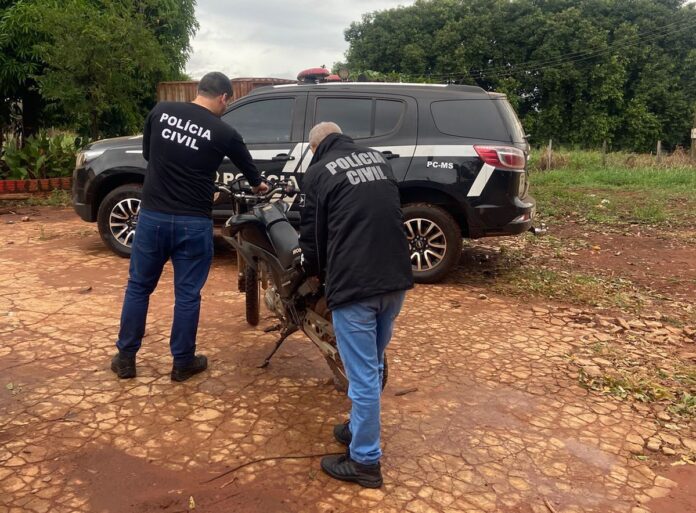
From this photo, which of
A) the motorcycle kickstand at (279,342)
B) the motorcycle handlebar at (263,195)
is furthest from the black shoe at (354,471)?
the motorcycle handlebar at (263,195)

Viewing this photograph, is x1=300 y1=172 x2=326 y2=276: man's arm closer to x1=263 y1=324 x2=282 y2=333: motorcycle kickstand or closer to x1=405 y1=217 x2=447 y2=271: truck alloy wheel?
x1=263 y1=324 x2=282 y2=333: motorcycle kickstand

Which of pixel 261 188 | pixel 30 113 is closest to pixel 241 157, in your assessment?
pixel 261 188

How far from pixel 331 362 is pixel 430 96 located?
3.71 m

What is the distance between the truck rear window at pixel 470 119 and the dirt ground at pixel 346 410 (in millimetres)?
1599

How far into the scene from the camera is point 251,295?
462 cm

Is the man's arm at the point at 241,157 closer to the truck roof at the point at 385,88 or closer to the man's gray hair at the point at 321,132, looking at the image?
the man's gray hair at the point at 321,132

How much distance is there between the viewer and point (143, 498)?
106 inches

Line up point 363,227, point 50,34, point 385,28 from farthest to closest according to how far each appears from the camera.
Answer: point 385,28
point 50,34
point 363,227

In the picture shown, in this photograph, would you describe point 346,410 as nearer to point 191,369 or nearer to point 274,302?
point 274,302

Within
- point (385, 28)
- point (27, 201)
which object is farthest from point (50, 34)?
point (385, 28)

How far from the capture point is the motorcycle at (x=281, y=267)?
3.37 metres

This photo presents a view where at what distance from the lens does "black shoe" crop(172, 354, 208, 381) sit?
3.81m

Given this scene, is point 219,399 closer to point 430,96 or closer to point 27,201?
point 430,96

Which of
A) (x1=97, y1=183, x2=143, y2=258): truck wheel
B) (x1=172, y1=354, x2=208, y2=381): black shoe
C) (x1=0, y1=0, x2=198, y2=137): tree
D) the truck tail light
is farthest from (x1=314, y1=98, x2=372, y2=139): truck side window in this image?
(x1=0, y1=0, x2=198, y2=137): tree
